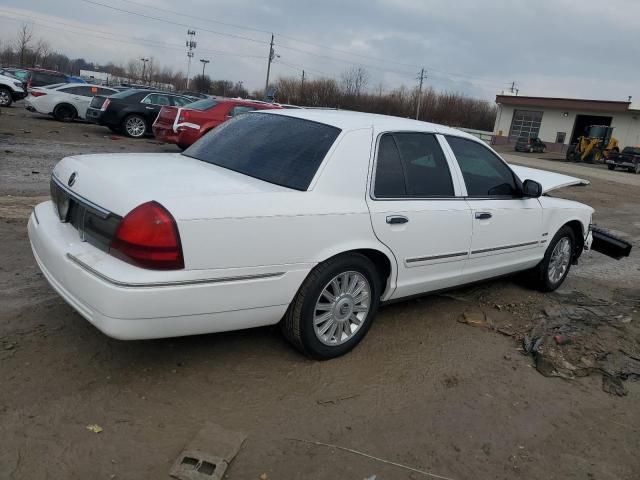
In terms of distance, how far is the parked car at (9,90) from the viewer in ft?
77.1

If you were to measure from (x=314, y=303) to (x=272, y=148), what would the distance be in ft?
3.63

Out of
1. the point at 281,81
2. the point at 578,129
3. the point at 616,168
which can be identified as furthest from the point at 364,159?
the point at 281,81

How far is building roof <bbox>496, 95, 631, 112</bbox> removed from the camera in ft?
142

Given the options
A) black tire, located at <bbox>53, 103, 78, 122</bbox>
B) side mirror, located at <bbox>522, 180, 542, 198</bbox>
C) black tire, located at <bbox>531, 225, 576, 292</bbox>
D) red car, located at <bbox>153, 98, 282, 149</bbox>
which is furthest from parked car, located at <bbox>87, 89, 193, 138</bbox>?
side mirror, located at <bbox>522, 180, 542, 198</bbox>

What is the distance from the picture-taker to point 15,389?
9.83 ft

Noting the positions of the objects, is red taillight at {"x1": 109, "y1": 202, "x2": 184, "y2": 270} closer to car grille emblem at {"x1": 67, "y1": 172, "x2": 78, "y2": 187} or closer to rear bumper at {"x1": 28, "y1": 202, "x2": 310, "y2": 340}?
rear bumper at {"x1": 28, "y1": 202, "x2": 310, "y2": 340}

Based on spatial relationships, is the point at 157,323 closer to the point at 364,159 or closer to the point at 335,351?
the point at 335,351

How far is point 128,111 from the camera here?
1689 cm

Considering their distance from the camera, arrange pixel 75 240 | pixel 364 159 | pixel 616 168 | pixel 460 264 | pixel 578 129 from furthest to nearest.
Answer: pixel 578 129
pixel 616 168
pixel 460 264
pixel 364 159
pixel 75 240

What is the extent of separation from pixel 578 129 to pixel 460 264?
49311 millimetres

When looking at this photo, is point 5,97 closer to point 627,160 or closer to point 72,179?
point 72,179

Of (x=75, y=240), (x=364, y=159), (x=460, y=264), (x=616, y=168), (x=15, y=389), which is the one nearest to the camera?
(x=15, y=389)

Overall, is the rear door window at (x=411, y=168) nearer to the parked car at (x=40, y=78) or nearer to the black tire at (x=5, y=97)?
the black tire at (x=5, y=97)

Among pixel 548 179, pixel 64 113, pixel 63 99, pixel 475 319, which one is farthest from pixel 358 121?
pixel 64 113
